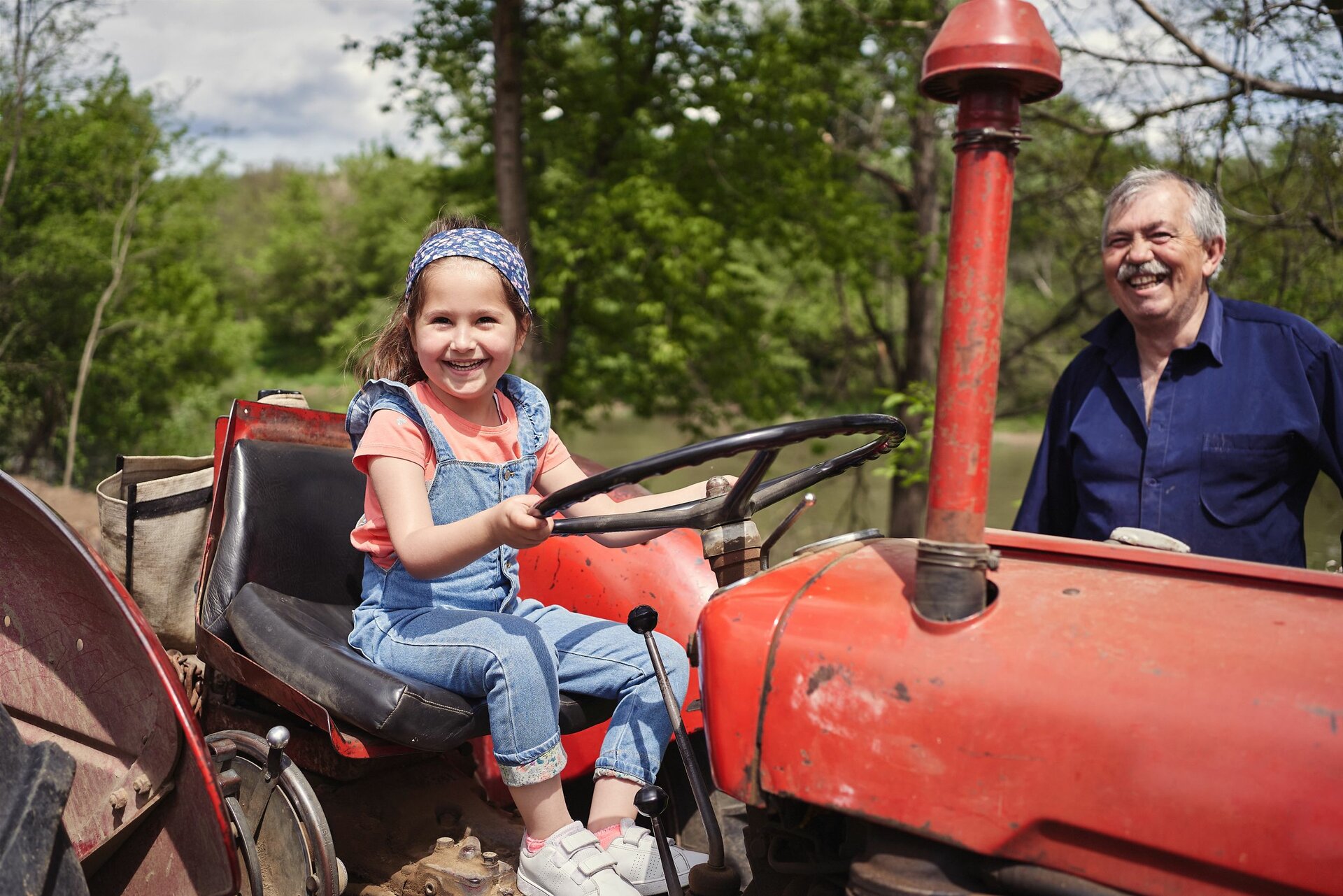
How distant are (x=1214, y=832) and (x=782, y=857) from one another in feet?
1.94

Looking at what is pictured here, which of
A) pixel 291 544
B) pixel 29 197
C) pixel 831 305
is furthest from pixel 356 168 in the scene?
pixel 291 544

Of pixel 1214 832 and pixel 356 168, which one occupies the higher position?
pixel 356 168

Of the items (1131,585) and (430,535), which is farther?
(430,535)

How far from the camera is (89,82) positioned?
1355 centimetres

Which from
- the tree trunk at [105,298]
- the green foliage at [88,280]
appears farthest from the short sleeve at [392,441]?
the green foliage at [88,280]

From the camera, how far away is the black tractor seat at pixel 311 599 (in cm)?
187

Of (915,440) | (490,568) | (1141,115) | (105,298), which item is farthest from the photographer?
(105,298)

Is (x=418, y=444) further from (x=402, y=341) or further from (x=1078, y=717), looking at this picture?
(x=1078, y=717)

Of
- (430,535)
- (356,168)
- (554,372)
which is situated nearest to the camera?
(430,535)

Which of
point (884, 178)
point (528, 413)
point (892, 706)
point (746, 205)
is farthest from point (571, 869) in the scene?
point (884, 178)

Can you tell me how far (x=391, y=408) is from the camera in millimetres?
2020

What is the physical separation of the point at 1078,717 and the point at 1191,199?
1515 mm

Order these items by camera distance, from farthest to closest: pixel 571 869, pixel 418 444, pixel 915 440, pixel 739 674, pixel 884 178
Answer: pixel 884 178
pixel 915 440
pixel 418 444
pixel 571 869
pixel 739 674

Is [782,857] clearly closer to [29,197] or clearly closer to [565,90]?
[565,90]
